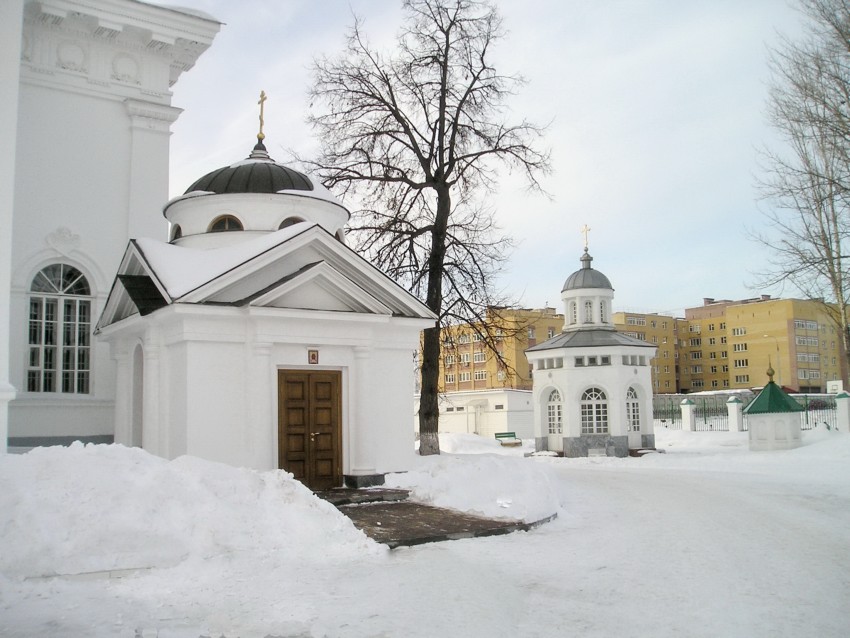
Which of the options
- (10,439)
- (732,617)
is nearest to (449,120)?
(10,439)

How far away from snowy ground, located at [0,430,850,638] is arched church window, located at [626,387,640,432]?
59.6 ft

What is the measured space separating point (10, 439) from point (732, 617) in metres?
13.5

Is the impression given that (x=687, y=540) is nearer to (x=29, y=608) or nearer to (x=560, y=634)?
(x=560, y=634)

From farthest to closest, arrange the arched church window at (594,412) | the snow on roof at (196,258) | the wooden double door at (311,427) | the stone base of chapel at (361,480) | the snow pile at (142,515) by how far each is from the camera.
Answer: the arched church window at (594,412) → the stone base of chapel at (361,480) → the wooden double door at (311,427) → the snow on roof at (196,258) → the snow pile at (142,515)

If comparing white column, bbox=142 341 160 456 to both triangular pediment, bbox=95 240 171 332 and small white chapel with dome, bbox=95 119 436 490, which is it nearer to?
small white chapel with dome, bbox=95 119 436 490

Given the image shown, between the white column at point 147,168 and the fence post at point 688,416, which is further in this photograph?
the fence post at point 688,416

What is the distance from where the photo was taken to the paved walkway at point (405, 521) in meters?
9.48

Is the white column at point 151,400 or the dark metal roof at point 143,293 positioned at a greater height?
the dark metal roof at point 143,293

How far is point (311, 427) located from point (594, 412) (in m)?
18.2

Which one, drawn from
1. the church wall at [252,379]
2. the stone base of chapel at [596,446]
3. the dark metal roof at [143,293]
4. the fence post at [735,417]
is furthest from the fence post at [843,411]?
the dark metal roof at [143,293]

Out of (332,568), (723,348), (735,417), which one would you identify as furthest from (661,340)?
(332,568)

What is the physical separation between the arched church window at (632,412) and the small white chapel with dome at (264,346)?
55.4ft

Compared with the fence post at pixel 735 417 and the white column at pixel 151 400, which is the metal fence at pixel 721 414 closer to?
the fence post at pixel 735 417

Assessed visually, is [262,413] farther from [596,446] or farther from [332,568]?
[596,446]
